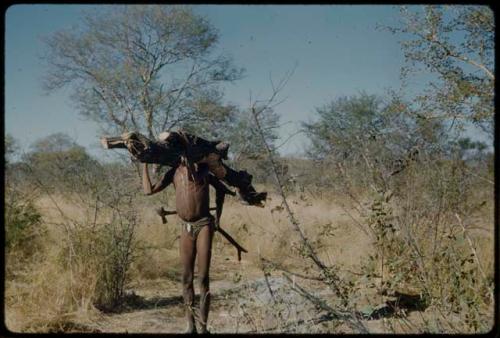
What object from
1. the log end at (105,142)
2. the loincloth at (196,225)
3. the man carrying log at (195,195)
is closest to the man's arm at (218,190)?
the man carrying log at (195,195)

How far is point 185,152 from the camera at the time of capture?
360 centimetres

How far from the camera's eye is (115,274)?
17.2 ft

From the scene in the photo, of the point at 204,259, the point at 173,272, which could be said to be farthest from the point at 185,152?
the point at 173,272

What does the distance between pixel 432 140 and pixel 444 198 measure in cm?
71

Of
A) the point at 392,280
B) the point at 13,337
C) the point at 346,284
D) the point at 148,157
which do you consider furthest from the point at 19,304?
the point at 392,280

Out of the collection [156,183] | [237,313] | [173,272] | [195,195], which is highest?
[156,183]

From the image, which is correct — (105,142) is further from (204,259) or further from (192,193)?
(204,259)

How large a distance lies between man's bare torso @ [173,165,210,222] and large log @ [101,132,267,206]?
3.2 inches

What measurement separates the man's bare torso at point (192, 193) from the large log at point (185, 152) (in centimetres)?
8

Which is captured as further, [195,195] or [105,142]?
[195,195]

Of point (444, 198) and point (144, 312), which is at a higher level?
point (444, 198)

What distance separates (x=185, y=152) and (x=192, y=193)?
0.33 meters

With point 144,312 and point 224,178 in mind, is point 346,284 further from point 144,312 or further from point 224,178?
point 144,312

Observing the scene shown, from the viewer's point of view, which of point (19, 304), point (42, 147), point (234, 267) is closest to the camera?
point (19, 304)
